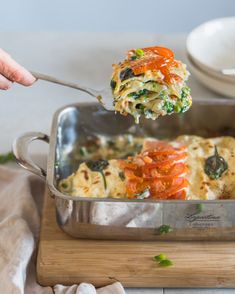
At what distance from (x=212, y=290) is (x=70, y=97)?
103cm

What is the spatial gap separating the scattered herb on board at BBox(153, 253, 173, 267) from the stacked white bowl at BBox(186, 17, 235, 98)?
2.53 feet

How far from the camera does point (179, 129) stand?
2.30 metres

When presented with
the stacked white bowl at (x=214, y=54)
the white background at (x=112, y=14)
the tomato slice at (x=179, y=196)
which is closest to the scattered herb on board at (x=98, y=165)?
the tomato slice at (x=179, y=196)

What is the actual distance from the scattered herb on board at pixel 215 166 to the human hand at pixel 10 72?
57 centimetres

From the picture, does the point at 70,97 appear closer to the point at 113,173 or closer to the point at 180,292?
the point at 113,173

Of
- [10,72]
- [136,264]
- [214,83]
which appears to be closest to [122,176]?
[136,264]

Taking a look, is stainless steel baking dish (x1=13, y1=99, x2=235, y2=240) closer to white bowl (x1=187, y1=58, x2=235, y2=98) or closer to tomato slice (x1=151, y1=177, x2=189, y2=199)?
tomato slice (x1=151, y1=177, x2=189, y2=199)

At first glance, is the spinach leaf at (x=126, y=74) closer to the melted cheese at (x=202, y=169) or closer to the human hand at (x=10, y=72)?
the human hand at (x=10, y=72)

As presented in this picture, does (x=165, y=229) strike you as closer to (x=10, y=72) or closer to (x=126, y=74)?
(x=126, y=74)

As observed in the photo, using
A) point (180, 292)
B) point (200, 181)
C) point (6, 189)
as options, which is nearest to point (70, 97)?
point (6, 189)

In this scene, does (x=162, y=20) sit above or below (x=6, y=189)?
below

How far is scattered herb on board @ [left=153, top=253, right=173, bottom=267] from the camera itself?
1.83m

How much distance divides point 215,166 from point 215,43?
29.8 inches

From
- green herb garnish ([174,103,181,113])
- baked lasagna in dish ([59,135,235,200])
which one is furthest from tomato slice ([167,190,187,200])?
green herb garnish ([174,103,181,113])
